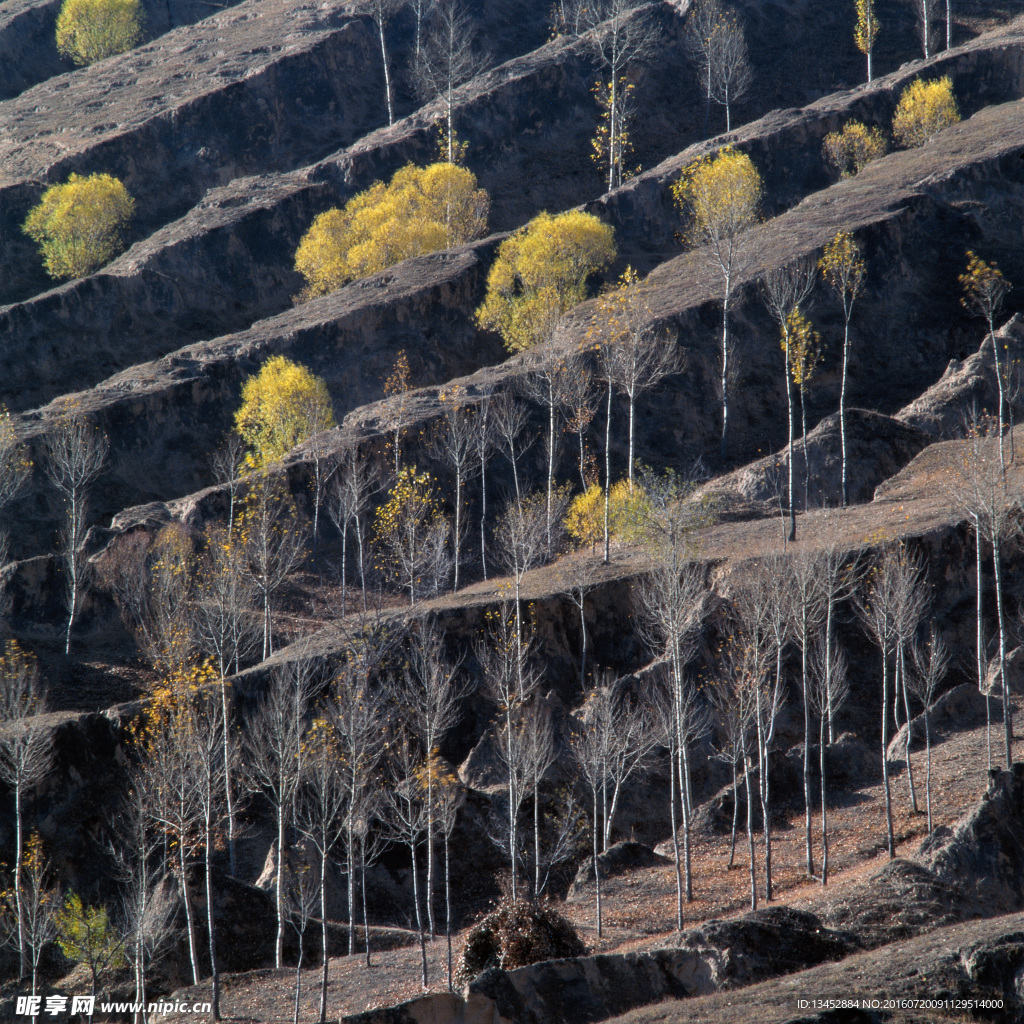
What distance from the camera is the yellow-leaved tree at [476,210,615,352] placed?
61.5m

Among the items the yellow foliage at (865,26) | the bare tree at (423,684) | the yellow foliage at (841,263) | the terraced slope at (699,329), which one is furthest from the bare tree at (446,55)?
the bare tree at (423,684)

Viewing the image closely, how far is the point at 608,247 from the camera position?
64.8 metres

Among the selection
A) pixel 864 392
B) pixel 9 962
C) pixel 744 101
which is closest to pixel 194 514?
pixel 9 962

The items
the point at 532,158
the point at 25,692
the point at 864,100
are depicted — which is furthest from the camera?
the point at 532,158

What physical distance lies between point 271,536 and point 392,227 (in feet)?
105

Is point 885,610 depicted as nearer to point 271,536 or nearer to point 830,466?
point 830,466

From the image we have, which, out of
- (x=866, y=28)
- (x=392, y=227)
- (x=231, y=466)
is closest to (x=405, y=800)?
(x=231, y=466)

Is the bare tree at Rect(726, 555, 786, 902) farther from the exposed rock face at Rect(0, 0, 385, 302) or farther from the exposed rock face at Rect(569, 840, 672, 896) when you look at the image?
the exposed rock face at Rect(0, 0, 385, 302)

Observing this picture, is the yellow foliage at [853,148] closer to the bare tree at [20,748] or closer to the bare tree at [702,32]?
the bare tree at [702,32]

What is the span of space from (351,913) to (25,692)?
1940cm

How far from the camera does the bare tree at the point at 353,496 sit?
47.3m

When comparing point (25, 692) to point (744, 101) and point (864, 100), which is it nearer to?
point (864, 100)

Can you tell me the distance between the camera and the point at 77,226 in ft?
250

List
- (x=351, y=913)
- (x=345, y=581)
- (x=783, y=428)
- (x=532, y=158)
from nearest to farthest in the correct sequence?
1. (x=351, y=913)
2. (x=345, y=581)
3. (x=783, y=428)
4. (x=532, y=158)
